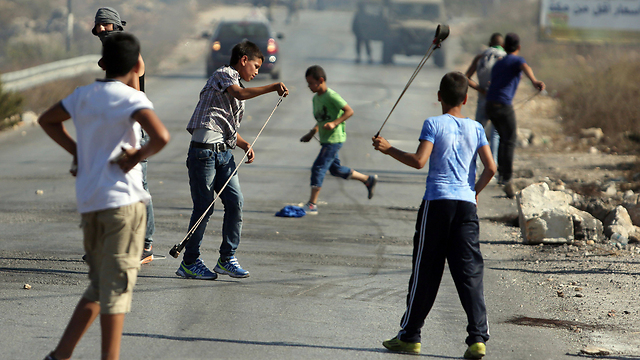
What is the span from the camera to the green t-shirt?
27.8 ft

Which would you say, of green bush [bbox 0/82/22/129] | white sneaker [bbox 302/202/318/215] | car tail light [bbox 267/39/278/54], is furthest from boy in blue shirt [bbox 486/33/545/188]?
car tail light [bbox 267/39/278/54]

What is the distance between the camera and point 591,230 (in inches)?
299

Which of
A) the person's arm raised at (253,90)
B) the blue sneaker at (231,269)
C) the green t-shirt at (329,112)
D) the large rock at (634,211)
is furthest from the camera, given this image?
the green t-shirt at (329,112)

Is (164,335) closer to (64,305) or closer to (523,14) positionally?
(64,305)

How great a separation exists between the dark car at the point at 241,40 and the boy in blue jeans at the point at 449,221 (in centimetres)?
1793

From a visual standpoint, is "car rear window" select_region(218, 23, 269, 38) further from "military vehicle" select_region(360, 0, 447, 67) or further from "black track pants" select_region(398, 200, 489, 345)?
"black track pants" select_region(398, 200, 489, 345)

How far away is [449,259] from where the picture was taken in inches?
171

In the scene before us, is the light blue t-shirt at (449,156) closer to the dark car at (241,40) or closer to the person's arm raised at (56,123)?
the person's arm raised at (56,123)

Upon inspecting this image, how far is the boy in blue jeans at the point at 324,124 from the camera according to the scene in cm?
837

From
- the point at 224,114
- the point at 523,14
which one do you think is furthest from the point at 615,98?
the point at 523,14

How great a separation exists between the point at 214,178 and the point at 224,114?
1.67 ft

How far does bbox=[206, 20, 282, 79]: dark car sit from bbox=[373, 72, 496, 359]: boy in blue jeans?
1793cm

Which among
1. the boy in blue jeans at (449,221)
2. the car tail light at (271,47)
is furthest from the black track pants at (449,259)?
the car tail light at (271,47)

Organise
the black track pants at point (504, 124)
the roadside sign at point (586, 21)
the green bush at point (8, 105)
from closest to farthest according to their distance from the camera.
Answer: the black track pants at point (504, 124) → the green bush at point (8, 105) → the roadside sign at point (586, 21)
